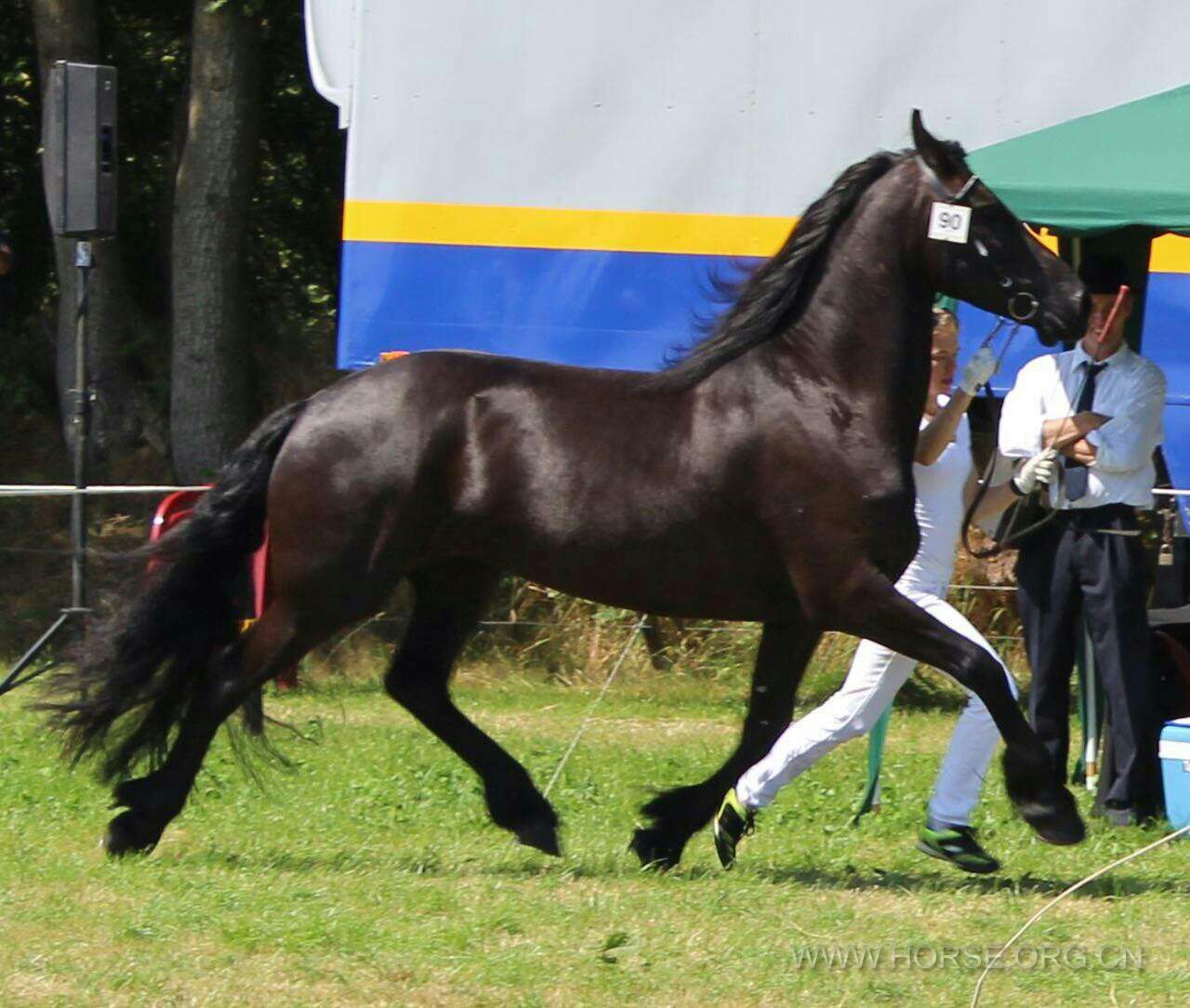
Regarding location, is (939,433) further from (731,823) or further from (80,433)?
(80,433)

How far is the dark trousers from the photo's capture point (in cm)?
684

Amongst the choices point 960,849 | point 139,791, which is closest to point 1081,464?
point 960,849

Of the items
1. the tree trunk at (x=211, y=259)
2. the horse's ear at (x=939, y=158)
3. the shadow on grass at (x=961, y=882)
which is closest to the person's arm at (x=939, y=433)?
the horse's ear at (x=939, y=158)

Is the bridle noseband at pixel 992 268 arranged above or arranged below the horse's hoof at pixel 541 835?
above

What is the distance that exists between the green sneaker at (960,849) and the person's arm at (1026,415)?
152 centimetres

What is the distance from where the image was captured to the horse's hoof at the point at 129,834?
570 centimetres

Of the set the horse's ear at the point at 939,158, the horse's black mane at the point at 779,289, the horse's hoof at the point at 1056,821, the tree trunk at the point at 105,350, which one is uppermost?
the horse's ear at the point at 939,158

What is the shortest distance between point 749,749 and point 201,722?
160cm

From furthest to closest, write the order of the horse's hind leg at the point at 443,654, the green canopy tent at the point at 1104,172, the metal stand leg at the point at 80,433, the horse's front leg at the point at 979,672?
1. the metal stand leg at the point at 80,433
2. the green canopy tent at the point at 1104,172
3. the horse's hind leg at the point at 443,654
4. the horse's front leg at the point at 979,672

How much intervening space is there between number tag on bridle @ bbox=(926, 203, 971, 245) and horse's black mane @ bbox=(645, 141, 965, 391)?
0.69 feet

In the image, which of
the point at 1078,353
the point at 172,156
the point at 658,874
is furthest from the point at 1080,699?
the point at 172,156

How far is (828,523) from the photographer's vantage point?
536 centimetres

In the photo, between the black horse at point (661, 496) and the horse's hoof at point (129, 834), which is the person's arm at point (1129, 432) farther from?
the horse's hoof at point (129, 834)

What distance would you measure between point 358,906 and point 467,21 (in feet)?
16.5
